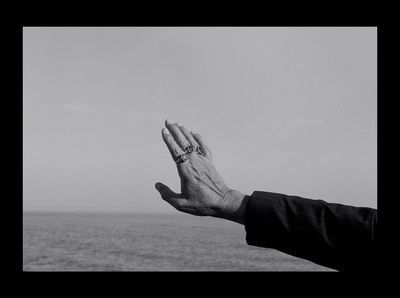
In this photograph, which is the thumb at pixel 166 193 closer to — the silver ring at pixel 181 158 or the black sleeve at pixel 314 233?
the silver ring at pixel 181 158

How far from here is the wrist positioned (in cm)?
224

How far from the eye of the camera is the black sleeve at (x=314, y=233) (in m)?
2.17

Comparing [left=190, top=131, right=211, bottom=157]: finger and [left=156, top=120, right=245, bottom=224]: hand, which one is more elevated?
[left=190, top=131, right=211, bottom=157]: finger

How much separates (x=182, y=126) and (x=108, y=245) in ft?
Answer: 334

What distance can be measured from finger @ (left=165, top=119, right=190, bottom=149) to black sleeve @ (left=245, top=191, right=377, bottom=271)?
1.29 feet

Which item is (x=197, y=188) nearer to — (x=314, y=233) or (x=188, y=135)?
(x=188, y=135)

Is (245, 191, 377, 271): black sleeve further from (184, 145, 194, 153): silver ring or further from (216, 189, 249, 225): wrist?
(184, 145, 194, 153): silver ring

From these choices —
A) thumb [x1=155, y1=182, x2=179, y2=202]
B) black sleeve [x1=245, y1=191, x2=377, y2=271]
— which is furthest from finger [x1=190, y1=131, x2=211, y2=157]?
black sleeve [x1=245, y1=191, x2=377, y2=271]

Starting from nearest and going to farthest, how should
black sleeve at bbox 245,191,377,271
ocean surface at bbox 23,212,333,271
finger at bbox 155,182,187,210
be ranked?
black sleeve at bbox 245,191,377,271 < finger at bbox 155,182,187,210 < ocean surface at bbox 23,212,333,271

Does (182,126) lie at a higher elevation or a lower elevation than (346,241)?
higher

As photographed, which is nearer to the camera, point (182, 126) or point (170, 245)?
point (182, 126)
